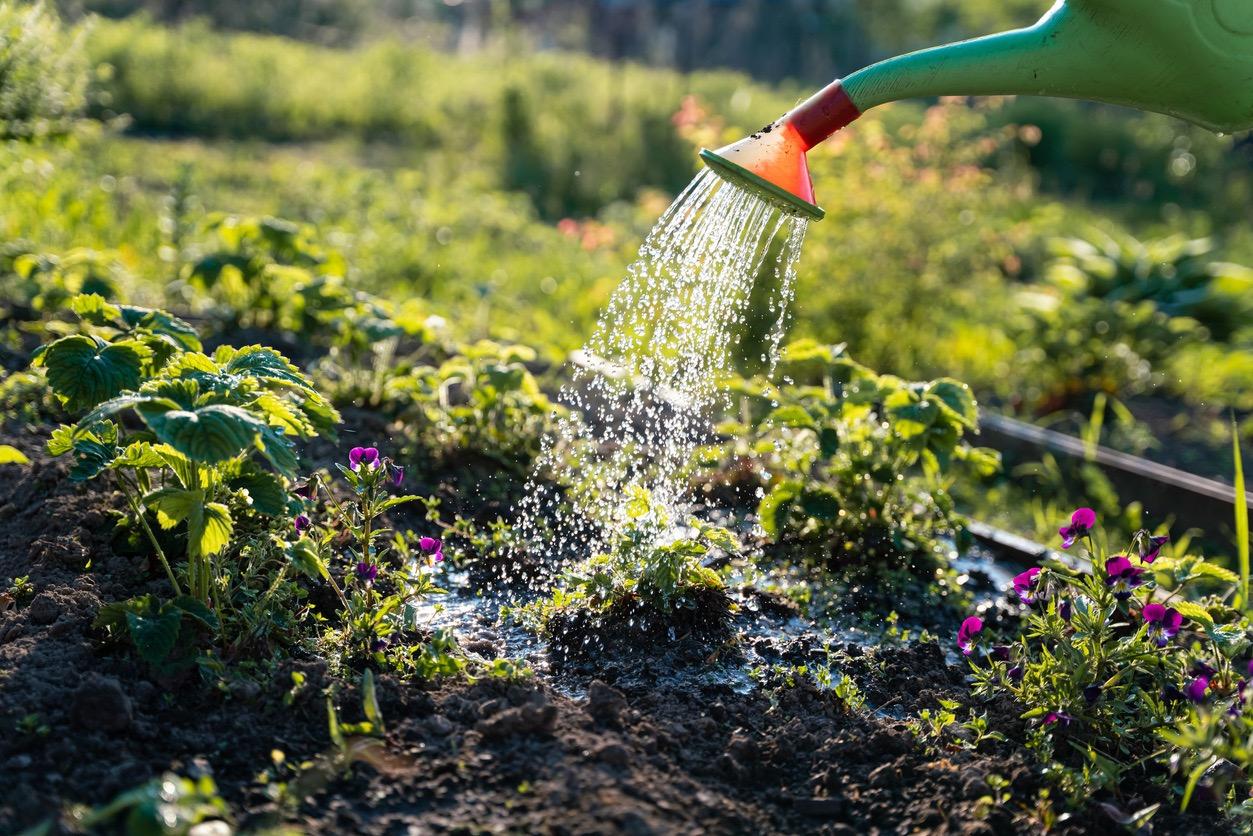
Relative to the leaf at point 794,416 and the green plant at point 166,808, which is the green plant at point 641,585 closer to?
the leaf at point 794,416

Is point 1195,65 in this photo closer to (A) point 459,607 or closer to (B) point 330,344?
(A) point 459,607

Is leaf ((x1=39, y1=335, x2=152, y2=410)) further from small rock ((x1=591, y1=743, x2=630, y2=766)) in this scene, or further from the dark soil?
small rock ((x1=591, y1=743, x2=630, y2=766))

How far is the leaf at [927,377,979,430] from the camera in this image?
134 inches

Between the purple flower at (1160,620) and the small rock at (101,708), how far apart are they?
2.04 m

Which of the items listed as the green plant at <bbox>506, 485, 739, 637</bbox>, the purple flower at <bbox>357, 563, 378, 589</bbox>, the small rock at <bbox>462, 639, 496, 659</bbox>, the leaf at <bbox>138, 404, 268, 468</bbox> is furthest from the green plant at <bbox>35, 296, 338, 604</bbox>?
the green plant at <bbox>506, 485, 739, 637</bbox>

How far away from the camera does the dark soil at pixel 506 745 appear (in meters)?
2.12

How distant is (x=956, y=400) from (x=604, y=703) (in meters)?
1.50

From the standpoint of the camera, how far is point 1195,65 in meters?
2.44

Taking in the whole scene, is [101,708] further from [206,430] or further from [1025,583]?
[1025,583]

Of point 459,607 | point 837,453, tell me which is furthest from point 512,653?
point 837,453

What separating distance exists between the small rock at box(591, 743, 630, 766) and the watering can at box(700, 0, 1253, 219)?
1098 mm

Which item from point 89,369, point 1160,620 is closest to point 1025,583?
point 1160,620

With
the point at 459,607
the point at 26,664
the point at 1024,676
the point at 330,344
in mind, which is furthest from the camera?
the point at 330,344

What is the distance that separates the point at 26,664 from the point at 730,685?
1.48 metres
